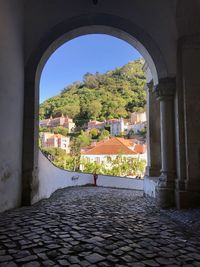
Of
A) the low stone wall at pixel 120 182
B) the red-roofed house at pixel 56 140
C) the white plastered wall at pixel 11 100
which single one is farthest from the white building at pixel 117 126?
the white plastered wall at pixel 11 100

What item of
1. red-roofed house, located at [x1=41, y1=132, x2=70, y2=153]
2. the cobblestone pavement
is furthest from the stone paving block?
red-roofed house, located at [x1=41, y1=132, x2=70, y2=153]

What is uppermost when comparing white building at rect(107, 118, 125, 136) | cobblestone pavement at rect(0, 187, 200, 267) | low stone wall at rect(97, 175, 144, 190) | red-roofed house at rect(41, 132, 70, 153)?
white building at rect(107, 118, 125, 136)

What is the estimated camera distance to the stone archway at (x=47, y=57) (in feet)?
18.5

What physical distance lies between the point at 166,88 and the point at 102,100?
146 feet

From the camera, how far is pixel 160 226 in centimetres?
389

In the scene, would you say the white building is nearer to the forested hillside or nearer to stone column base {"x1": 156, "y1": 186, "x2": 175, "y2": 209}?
the forested hillside

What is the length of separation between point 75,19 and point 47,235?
4497 millimetres

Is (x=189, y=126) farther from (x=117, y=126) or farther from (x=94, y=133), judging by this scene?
(x=117, y=126)

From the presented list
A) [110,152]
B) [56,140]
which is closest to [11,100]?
[110,152]

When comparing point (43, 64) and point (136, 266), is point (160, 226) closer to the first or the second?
point (136, 266)

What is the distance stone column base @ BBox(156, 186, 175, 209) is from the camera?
5383mm

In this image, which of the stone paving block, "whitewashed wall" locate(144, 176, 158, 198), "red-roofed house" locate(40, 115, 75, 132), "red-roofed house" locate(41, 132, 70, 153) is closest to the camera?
the stone paving block

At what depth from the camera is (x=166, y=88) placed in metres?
5.70

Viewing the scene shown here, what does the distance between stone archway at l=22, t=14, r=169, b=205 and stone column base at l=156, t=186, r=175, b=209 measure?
7.21 feet
